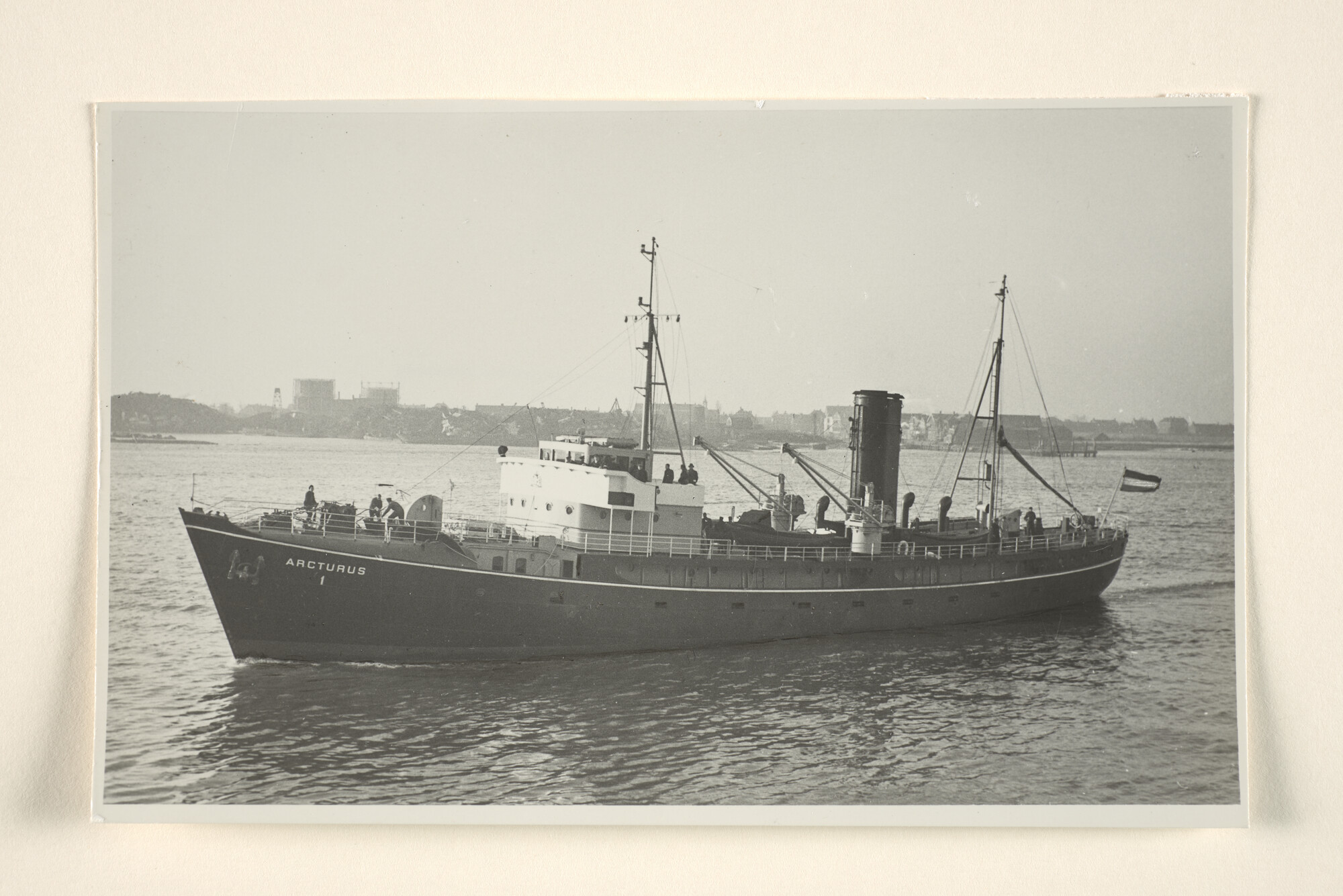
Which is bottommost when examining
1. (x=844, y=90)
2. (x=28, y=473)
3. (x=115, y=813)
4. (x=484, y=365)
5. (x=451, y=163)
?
(x=115, y=813)

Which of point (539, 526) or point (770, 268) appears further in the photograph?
point (539, 526)

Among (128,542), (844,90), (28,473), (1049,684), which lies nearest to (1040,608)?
(1049,684)

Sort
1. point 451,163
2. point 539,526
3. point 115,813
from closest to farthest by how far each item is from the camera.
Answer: point 115,813
point 451,163
point 539,526

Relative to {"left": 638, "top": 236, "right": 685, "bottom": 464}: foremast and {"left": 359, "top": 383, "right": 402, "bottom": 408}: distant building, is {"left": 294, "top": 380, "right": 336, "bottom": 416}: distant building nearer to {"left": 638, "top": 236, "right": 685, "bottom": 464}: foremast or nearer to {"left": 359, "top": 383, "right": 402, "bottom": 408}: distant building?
{"left": 359, "top": 383, "right": 402, "bottom": 408}: distant building

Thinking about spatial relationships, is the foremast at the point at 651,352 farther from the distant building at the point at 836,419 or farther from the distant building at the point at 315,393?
the distant building at the point at 315,393

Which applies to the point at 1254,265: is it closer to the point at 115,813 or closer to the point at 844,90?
the point at 844,90

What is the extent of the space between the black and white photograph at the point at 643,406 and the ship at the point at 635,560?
0.13 ft

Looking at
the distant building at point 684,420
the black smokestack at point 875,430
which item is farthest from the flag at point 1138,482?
the distant building at point 684,420

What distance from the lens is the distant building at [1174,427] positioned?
395 cm

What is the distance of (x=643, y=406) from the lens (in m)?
4.64

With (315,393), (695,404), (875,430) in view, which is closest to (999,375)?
(875,430)

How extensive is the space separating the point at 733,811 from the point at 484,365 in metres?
2.39

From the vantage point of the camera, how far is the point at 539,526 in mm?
5379

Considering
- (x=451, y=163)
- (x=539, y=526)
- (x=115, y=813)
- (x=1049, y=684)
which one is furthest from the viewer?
(x=539, y=526)
